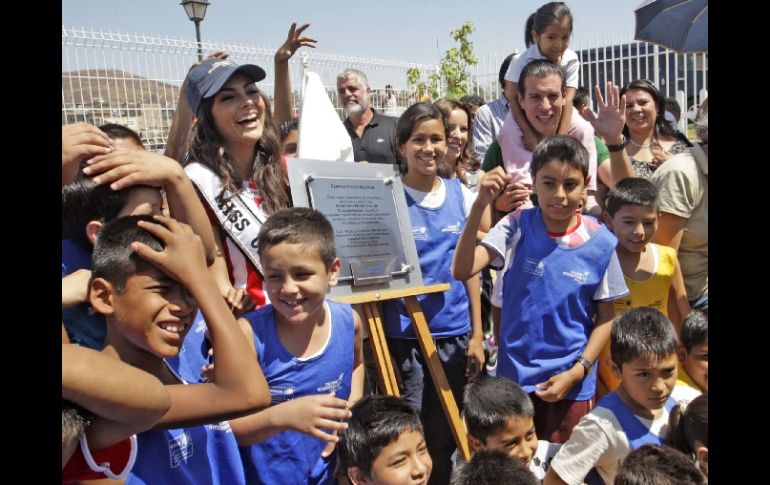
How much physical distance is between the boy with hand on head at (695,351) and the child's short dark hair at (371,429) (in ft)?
3.95

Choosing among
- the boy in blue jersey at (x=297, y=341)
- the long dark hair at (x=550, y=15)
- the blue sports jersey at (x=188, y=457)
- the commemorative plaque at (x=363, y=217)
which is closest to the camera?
the blue sports jersey at (x=188, y=457)

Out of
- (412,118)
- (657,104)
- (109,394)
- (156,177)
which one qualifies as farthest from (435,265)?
(109,394)

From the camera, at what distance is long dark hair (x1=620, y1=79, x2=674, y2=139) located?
16.3 feet

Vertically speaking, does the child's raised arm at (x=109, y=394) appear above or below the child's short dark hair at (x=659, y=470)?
above

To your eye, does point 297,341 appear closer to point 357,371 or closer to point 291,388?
point 291,388

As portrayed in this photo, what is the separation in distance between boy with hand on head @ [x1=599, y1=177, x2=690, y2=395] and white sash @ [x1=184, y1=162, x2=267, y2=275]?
180cm

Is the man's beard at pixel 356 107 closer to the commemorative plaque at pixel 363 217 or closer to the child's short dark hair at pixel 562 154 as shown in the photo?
the commemorative plaque at pixel 363 217

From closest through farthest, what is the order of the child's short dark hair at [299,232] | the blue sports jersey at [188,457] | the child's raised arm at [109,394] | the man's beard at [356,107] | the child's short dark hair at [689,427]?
the child's raised arm at [109,394] → the blue sports jersey at [188,457] → the child's short dark hair at [689,427] → the child's short dark hair at [299,232] → the man's beard at [356,107]

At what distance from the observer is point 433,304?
3760 mm

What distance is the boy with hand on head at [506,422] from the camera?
8.94 feet

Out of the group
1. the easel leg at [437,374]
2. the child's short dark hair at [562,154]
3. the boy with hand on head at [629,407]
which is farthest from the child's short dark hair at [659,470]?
the child's short dark hair at [562,154]
